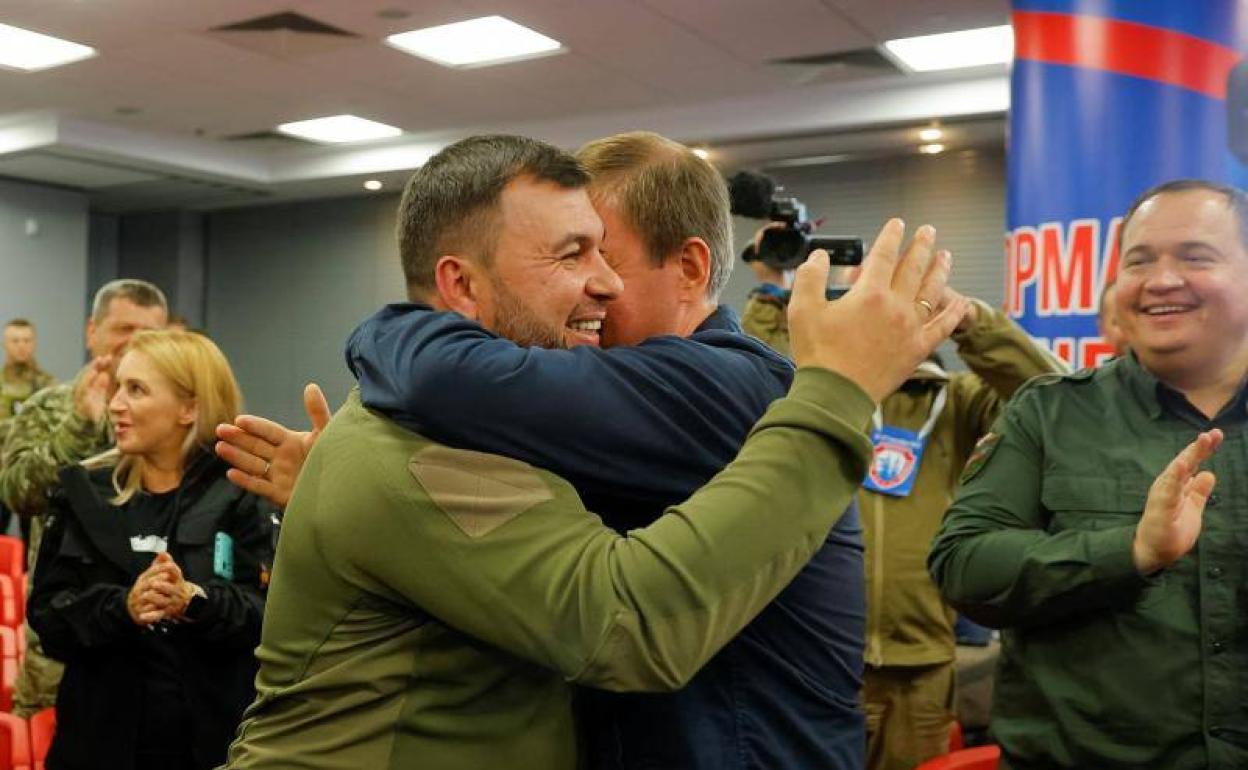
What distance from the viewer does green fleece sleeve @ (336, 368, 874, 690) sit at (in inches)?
37.8

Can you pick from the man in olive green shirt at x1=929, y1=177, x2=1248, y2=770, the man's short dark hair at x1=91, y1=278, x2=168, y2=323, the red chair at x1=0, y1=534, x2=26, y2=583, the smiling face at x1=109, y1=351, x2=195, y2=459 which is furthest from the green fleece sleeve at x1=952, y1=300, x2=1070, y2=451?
the red chair at x1=0, y1=534, x2=26, y2=583

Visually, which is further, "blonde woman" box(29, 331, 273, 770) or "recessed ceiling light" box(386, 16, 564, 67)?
Answer: "recessed ceiling light" box(386, 16, 564, 67)

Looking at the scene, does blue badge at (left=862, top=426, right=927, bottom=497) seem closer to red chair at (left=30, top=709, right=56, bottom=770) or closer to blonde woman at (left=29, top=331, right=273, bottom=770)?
blonde woman at (left=29, top=331, right=273, bottom=770)

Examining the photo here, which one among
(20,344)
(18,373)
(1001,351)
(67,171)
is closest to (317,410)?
(1001,351)

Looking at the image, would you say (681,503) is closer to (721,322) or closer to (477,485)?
(477,485)

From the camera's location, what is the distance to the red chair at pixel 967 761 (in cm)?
207

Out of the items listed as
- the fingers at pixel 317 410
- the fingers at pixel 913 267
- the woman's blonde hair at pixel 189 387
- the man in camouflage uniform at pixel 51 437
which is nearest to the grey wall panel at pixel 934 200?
the man in camouflage uniform at pixel 51 437

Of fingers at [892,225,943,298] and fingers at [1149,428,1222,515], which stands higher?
fingers at [892,225,943,298]

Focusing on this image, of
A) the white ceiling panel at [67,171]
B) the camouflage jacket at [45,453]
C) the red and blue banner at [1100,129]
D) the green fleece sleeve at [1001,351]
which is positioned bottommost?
the camouflage jacket at [45,453]

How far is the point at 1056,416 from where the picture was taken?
5.84 feet

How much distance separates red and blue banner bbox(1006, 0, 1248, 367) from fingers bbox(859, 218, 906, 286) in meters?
2.50

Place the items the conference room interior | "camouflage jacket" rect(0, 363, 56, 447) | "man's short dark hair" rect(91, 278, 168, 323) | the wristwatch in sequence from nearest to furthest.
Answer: the wristwatch, "man's short dark hair" rect(91, 278, 168, 323), the conference room interior, "camouflage jacket" rect(0, 363, 56, 447)

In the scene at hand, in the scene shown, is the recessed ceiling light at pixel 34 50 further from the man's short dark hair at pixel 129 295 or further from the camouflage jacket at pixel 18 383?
the man's short dark hair at pixel 129 295

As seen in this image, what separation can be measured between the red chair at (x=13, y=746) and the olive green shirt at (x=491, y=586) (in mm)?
1920
